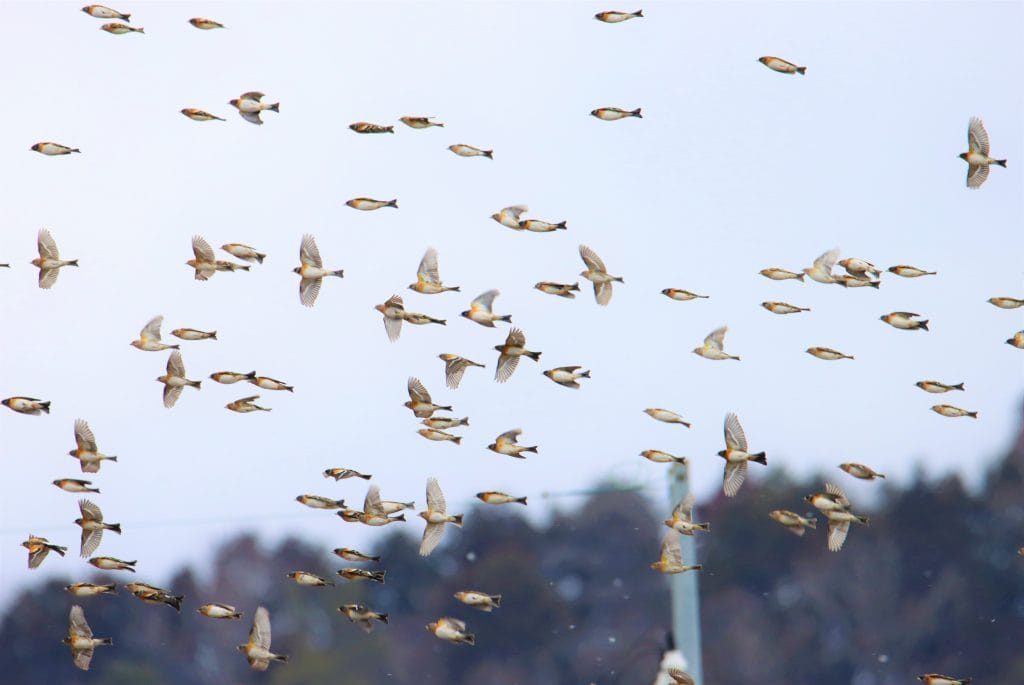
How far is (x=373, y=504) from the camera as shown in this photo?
13.1m

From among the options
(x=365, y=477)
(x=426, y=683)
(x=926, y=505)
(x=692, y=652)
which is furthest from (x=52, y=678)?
(x=926, y=505)

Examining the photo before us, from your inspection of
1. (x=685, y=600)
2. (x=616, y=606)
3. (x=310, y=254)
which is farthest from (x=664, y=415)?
(x=616, y=606)

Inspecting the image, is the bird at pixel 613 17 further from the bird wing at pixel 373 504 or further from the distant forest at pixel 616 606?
the distant forest at pixel 616 606

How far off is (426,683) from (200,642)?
368cm

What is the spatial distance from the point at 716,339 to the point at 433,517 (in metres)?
2.56

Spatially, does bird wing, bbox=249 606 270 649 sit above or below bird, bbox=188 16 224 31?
below

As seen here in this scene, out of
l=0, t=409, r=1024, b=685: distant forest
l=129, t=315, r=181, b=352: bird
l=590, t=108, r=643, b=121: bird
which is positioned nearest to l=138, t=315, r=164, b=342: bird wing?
l=129, t=315, r=181, b=352: bird

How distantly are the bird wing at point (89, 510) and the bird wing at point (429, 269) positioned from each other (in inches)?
122

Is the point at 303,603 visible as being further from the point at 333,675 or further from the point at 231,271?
the point at 231,271

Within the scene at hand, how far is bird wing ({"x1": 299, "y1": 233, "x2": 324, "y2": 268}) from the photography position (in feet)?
42.4

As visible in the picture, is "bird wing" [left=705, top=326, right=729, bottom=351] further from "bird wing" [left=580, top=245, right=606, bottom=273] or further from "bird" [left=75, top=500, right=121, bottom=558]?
"bird" [left=75, top=500, right=121, bottom=558]

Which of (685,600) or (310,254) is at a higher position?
(310,254)

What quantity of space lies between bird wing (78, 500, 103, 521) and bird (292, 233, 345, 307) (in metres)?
2.30

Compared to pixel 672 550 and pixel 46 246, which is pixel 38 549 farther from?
pixel 672 550
